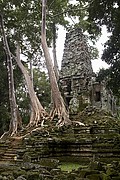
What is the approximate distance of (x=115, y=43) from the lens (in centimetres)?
798

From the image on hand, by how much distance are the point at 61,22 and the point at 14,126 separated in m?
9.08

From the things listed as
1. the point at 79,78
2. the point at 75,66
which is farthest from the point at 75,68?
the point at 79,78

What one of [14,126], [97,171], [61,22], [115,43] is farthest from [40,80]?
[97,171]

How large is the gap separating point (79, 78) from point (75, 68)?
626mm

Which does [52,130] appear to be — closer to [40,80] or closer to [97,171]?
[97,171]

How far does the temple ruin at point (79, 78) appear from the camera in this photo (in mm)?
15475

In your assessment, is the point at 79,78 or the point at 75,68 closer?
the point at 79,78

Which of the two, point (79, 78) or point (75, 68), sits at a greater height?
point (75, 68)

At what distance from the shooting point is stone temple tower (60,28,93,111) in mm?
15609

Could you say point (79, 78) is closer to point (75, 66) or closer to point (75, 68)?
point (75, 68)

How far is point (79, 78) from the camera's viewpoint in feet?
51.4

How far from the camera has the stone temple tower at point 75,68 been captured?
51.2 ft

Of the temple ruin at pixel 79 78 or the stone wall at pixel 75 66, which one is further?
the stone wall at pixel 75 66

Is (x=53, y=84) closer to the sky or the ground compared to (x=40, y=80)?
closer to the ground
